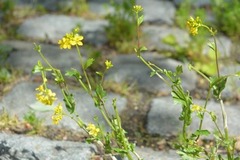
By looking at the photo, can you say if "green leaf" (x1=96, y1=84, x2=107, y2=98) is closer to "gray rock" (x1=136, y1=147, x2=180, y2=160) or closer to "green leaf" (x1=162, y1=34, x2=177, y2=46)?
"gray rock" (x1=136, y1=147, x2=180, y2=160)

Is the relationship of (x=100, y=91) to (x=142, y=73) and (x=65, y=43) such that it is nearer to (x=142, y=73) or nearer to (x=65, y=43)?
(x=65, y=43)

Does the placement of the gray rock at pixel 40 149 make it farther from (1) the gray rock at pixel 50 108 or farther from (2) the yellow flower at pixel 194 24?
(2) the yellow flower at pixel 194 24

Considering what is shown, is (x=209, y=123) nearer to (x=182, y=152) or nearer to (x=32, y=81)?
(x=182, y=152)

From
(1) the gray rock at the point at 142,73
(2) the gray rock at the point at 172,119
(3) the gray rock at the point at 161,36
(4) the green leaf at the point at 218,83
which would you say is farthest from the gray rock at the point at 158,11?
Answer: (4) the green leaf at the point at 218,83

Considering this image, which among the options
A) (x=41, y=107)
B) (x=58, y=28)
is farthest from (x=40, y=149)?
(x=58, y=28)

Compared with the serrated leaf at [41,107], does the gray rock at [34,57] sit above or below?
above

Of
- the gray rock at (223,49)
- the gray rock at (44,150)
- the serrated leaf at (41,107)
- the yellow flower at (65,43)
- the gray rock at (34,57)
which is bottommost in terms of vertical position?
the gray rock at (44,150)
